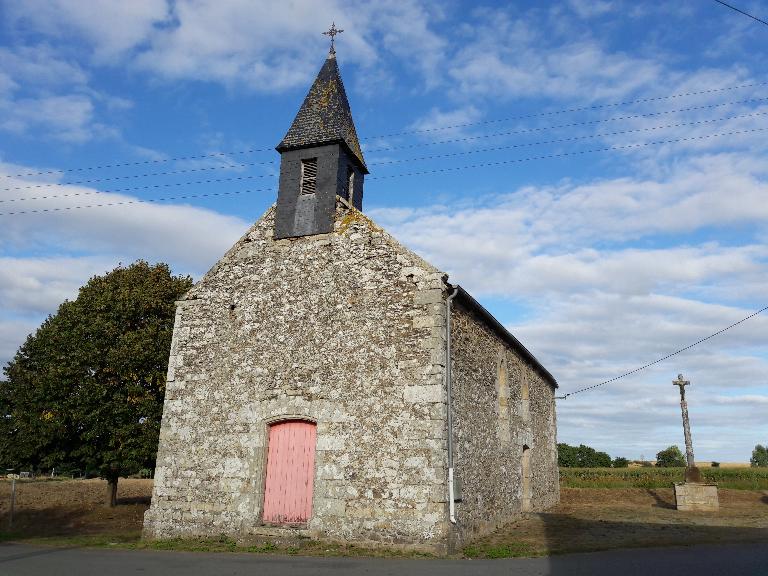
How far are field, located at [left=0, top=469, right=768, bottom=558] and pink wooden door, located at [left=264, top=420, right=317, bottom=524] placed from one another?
2.24 feet

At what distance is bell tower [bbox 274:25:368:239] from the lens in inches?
549

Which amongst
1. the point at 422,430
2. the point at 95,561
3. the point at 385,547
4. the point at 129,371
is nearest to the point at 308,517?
the point at 385,547

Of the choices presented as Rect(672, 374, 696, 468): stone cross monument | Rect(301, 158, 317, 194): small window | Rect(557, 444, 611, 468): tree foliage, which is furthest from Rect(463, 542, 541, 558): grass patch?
Rect(557, 444, 611, 468): tree foliage

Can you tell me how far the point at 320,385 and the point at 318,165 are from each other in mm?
5641

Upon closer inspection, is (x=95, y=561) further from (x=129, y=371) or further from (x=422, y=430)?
(x=129, y=371)

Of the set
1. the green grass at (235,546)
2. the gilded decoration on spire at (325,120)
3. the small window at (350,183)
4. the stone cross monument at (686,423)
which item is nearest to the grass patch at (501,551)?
the green grass at (235,546)

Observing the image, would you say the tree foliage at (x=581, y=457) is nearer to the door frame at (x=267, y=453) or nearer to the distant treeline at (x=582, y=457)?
the distant treeline at (x=582, y=457)

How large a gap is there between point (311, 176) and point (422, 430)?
704cm

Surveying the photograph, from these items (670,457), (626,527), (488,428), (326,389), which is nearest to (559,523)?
(626,527)

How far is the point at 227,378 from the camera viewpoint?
1304cm

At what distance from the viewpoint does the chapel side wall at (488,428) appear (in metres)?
12.2

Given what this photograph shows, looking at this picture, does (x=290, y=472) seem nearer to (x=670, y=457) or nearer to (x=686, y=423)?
(x=686, y=423)

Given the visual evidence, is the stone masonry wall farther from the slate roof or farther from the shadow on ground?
the slate roof

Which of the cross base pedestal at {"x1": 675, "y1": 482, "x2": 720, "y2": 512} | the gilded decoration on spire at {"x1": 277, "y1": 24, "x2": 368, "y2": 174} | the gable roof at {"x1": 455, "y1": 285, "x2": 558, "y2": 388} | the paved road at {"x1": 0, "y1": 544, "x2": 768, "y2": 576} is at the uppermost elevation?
the gilded decoration on spire at {"x1": 277, "y1": 24, "x2": 368, "y2": 174}
